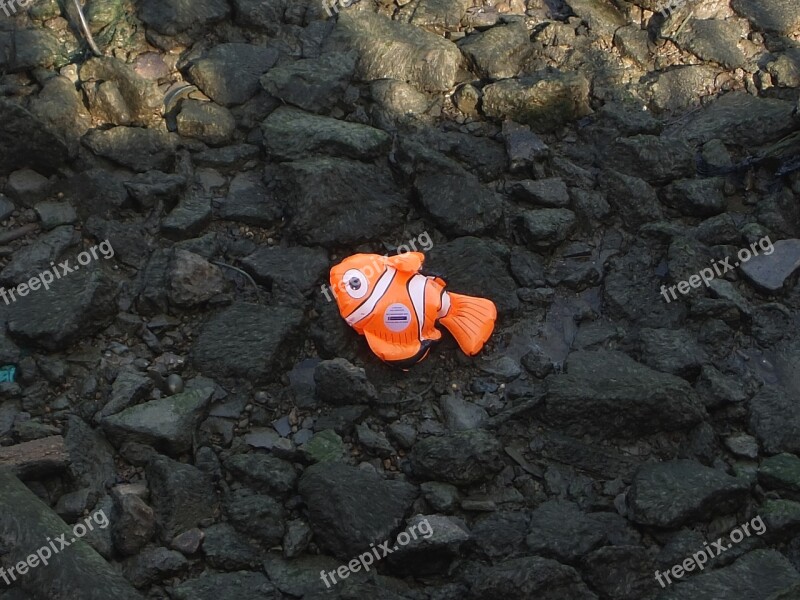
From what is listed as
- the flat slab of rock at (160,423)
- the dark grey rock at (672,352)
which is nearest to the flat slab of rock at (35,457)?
the flat slab of rock at (160,423)

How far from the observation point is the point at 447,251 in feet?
17.2

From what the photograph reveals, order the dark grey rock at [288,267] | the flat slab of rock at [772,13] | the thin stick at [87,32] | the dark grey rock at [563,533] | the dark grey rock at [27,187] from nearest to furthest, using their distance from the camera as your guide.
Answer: the dark grey rock at [563,533], the dark grey rock at [288,267], the dark grey rock at [27,187], the thin stick at [87,32], the flat slab of rock at [772,13]

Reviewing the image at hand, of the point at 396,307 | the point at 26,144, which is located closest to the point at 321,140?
the point at 396,307

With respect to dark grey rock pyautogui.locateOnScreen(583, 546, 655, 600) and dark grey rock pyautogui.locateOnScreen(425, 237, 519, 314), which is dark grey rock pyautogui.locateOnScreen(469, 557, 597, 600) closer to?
dark grey rock pyautogui.locateOnScreen(583, 546, 655, 600)

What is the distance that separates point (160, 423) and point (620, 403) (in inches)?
79.5

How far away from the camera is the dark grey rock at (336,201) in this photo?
17.1ft

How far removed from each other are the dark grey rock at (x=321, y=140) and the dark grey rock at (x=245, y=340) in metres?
1.01

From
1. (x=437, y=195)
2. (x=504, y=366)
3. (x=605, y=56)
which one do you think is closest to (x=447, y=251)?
(x=437, y=195)

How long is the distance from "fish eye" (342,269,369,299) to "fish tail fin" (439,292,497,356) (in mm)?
383

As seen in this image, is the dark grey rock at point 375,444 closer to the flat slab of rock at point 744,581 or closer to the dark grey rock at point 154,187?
the flat slab of rock at point 744,581

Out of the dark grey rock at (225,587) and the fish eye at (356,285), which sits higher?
the fish eye at (356,285)

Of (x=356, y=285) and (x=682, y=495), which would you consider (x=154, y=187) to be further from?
(x=682, y=495)

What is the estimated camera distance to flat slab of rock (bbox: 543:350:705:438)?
15.2 ft

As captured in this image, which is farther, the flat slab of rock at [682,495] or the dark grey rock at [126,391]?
the dark grey rock at [126,391]
